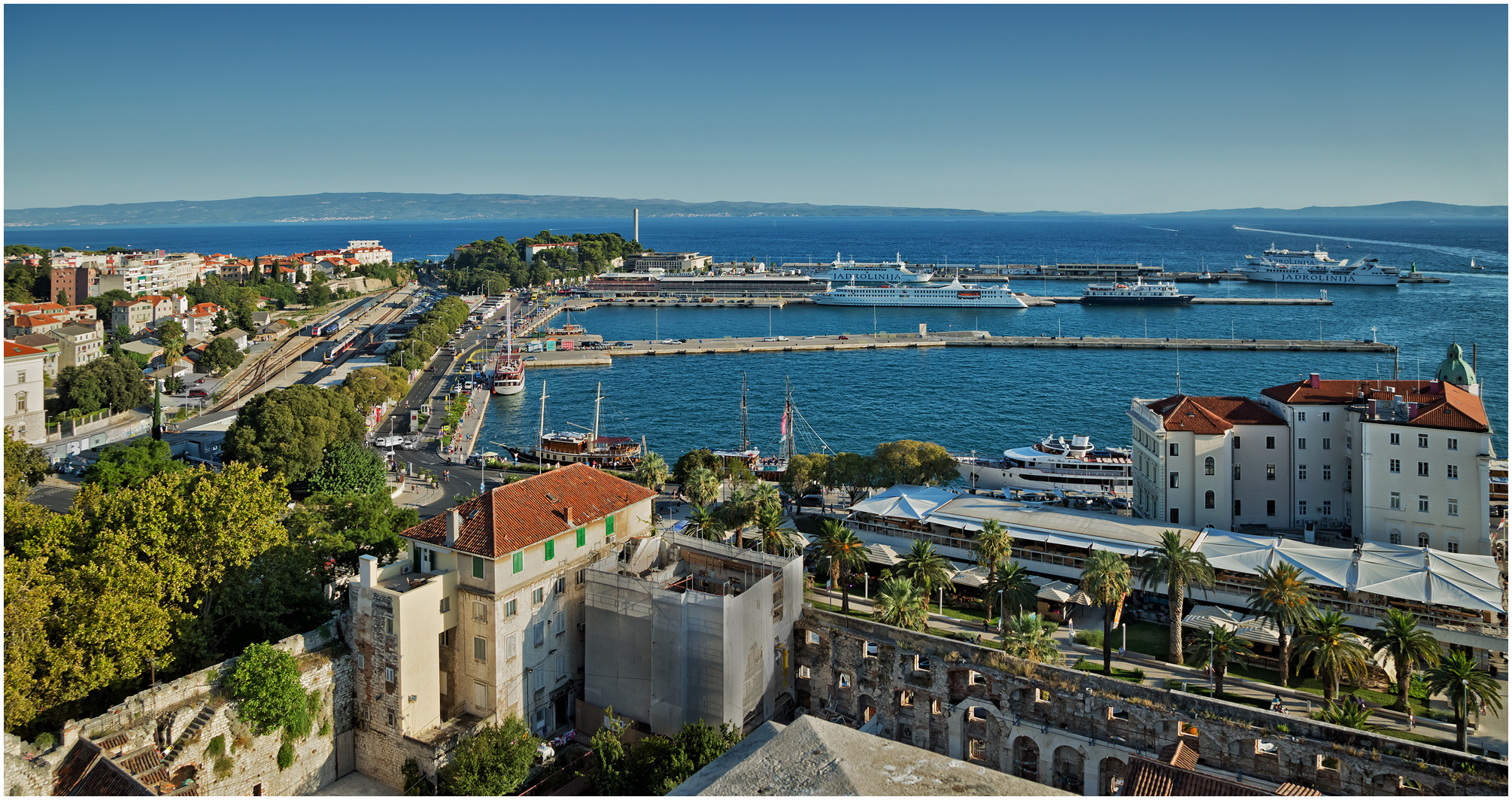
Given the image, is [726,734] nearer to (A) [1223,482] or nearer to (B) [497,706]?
(B) [497,706]

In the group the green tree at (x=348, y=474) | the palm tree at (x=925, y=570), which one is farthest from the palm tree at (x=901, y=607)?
the green tree at (x=348, y=474)

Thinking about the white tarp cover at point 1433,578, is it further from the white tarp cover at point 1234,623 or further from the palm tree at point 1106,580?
the palm tree at point 1106,580

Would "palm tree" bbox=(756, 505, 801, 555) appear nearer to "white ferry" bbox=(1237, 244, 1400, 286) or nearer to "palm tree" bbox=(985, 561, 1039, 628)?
"palm tree" bbox=(985, 561, 1039, 628)

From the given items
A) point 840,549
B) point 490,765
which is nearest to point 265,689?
point 490,765

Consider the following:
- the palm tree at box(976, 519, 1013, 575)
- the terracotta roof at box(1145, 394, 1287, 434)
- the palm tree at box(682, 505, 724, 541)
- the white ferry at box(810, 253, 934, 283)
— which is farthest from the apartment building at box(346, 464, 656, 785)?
the white ferry at box(810, 253, 934, 283)

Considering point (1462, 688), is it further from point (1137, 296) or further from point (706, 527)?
point (1137, 296)
